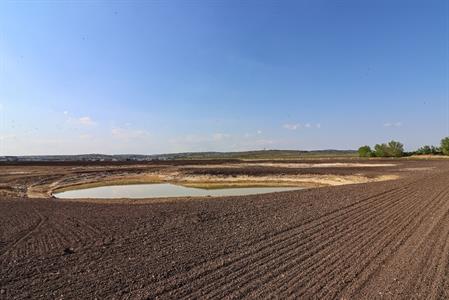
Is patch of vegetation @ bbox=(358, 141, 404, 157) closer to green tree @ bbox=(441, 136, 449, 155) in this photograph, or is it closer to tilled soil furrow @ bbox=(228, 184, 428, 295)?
green tree @ bbox=(441, 136, 449, 155)

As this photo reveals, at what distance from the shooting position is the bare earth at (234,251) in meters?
8.62

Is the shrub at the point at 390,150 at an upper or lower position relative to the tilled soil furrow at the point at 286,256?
upper

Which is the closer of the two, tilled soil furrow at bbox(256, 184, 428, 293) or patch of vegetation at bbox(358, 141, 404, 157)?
tilled soil furrow at bbox(256, 184, 428, 293)

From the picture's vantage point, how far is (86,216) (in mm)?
18906

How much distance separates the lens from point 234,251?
11.7m

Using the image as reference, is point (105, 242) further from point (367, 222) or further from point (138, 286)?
point (367, 222)

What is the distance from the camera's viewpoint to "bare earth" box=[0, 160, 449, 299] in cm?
862

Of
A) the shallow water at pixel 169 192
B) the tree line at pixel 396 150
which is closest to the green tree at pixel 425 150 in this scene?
the tree line at pixel 396 150

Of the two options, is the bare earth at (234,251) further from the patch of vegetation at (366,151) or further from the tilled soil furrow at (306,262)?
the patch of vegetation at (366,151)

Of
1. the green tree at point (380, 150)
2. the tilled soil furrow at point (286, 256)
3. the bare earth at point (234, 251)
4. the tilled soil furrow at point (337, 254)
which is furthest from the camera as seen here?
the green tree at point (380, 150)

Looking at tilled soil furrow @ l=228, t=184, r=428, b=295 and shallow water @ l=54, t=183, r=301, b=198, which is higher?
tilled soil furrow @ l=228, t=184, r=428, b=295

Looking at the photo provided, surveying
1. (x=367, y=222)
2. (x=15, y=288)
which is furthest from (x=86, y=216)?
(x=367, y=222)

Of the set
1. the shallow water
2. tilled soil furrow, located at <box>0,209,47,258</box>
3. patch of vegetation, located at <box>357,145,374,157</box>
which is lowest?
the shallow water

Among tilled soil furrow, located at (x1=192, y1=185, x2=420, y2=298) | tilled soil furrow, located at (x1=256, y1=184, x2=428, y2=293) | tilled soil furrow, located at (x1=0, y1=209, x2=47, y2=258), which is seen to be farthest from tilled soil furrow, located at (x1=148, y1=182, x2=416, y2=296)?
tilled soil furrow, located at (x1=0, y1=209, x2=47, y2=258)
